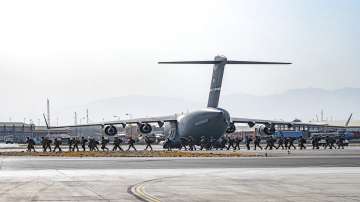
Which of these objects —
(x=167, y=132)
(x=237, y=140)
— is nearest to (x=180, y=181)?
A: (x=237, y=140)

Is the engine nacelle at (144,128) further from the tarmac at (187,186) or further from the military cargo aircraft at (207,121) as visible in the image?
the tarmac at (187,186)

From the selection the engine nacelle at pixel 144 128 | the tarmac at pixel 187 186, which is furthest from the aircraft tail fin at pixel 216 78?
the tarmac at pixel 187 186

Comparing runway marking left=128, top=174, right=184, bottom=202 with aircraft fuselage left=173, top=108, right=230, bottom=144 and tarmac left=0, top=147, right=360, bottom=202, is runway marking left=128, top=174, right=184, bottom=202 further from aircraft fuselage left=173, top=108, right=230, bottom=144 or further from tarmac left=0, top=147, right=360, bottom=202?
aircraft fuselage left=173, top=108, right=230, bottom=144

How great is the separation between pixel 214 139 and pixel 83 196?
57172 mm

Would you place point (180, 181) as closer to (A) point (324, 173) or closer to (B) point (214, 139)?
(A) point (324, 173)

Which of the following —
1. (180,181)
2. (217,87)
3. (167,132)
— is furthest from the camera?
(167,132)

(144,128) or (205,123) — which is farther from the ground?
(205,123)

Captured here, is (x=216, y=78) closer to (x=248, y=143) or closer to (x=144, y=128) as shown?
(x=144, y=128)

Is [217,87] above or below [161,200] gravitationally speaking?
above

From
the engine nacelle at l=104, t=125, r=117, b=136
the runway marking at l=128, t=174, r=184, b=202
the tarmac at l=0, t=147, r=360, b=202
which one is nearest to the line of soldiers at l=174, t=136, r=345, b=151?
the engine nacelle at l=104, t=125, r=117, b=136

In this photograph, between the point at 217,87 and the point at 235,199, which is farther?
the point at 217,87

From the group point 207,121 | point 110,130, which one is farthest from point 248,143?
→ point 110,130

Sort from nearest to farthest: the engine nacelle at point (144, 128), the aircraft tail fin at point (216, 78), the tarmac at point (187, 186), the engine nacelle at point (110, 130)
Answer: the tarmac at point (187, 186) < the engine nacelle at point (110, 130) < the engine nacelle at point (144, 128) < the aircraft tail fin at point (216, 78)

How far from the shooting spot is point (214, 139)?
76062 millimetres
